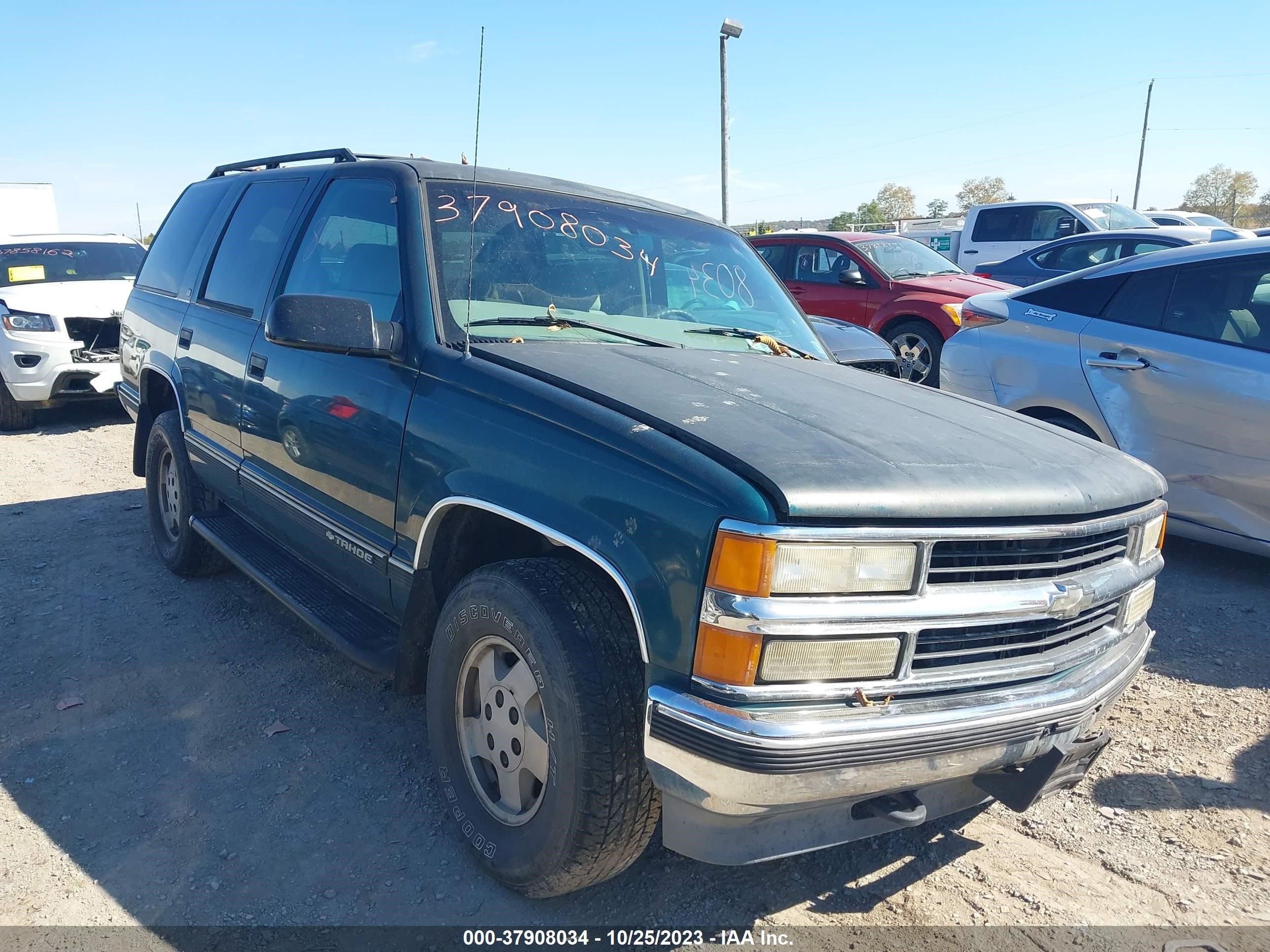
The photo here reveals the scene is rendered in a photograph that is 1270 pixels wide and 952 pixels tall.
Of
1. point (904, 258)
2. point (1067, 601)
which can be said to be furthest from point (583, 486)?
point (904, 258)

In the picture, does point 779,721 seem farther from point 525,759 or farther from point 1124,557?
point 1124,557

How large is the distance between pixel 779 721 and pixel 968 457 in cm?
85

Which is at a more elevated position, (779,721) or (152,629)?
(779,721)

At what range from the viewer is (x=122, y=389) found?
560cm

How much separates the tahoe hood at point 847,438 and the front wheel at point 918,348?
6.70 meters

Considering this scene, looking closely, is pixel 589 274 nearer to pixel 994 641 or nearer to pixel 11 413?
pixel 994 641

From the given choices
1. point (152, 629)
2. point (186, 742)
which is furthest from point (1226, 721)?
point (152, 629)

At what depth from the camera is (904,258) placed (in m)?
10.6

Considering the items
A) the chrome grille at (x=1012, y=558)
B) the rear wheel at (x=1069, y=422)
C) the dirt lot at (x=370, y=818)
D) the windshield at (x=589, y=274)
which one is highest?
the windshield at (x=589, y=274)

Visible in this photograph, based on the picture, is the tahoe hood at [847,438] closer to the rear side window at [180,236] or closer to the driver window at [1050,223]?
the rear side window at [180,236]

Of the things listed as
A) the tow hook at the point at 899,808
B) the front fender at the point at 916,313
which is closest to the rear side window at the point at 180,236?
the tow hook at the point at 899,808

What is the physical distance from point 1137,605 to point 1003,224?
14059 millimetres

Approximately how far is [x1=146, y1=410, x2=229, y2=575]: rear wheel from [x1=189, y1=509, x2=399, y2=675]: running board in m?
0.17

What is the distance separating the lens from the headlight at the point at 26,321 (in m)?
8.55
